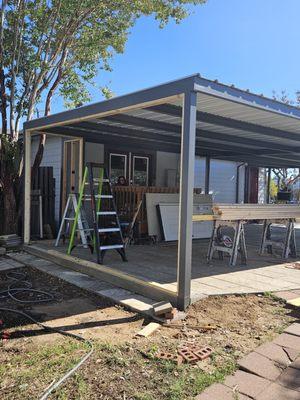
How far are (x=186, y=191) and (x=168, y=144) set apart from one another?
6.40 meters

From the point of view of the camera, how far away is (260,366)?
10.3 feet

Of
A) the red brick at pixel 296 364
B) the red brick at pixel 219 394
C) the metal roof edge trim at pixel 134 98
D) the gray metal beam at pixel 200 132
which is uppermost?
the gray metal beam at pixel 200 132

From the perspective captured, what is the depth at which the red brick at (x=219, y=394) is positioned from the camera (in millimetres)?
2693

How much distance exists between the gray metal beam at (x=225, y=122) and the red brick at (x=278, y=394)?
415cm

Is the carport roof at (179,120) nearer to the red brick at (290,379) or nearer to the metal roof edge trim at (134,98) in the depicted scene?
the metal roof edge trim at (134,98)

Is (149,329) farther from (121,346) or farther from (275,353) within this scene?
(275,353)

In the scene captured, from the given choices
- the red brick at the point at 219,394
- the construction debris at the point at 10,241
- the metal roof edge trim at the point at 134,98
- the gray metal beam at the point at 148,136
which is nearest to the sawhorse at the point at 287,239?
the gray metal beam at the point at 148,136

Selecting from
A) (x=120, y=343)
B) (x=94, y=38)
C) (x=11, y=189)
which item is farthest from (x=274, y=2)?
(x=120, y=343)

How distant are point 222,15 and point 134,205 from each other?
6.07 metres

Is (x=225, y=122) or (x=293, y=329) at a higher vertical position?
(x=225, y=122)

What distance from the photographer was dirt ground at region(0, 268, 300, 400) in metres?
2.79

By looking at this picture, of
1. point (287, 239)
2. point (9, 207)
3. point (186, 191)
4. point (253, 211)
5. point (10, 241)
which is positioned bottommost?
point (10, 241)

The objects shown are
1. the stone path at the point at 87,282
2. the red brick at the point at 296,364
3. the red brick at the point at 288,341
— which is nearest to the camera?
the red brick at the point at 296,364

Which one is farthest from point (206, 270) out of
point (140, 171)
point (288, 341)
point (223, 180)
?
point (223, 180)
